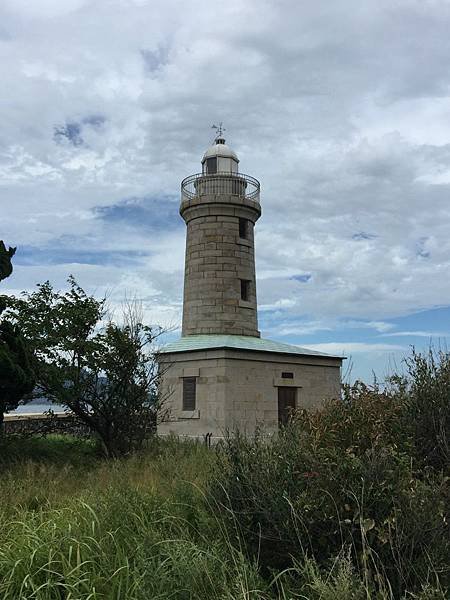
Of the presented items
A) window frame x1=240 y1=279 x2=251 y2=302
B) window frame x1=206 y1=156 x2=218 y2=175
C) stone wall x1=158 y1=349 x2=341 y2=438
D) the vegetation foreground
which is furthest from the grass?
window frame x1=206 y1=156 x2=218 y2=175

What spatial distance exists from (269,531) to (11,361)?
23.5ft

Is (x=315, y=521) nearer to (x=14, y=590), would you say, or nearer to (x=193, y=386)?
(x=14, y=590)

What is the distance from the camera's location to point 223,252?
2094 centimetres

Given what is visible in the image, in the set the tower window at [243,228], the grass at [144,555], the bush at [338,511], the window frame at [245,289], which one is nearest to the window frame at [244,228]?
the tower window at [243,228]

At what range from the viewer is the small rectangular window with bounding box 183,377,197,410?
18.1 meters

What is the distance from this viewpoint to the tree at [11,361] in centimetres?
1050

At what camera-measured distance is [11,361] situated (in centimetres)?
1038

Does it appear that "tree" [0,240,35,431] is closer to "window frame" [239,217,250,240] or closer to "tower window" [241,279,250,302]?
"tower window" [241,279,250,302]

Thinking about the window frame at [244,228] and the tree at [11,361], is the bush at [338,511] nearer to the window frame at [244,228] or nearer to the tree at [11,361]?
the tree at [11,361]

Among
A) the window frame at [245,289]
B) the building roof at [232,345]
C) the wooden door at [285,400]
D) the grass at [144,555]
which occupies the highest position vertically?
the window frame at [245,289]

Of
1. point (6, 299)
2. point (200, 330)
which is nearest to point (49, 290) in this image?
point (6, 299)

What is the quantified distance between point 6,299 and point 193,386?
7437 mm

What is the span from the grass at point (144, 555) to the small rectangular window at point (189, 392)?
10.4 metres

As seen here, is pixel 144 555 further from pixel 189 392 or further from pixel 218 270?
pixel 218 270
